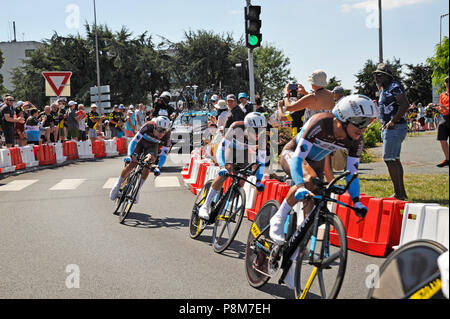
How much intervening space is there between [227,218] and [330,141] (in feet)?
7.95

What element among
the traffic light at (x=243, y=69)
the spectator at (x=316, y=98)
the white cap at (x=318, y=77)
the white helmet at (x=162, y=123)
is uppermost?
the traffic light at (x=243, y=69)

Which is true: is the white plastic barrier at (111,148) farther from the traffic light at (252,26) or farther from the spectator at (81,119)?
the traffic light at (252,26)

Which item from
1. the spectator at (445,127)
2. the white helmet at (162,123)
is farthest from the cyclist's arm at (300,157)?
the white helmet at (162,123)

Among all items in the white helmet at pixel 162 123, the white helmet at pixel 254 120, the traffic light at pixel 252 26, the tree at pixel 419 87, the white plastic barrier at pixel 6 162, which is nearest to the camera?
the white helmet at pixel 254 120

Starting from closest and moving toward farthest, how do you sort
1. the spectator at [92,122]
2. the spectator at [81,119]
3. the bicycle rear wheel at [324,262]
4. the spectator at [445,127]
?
the spectator at [445,127]
the bicycle rear wheel at [324,262]
the spectator at [81,119]
the spectator at [92,122]

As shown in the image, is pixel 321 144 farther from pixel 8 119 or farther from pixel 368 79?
pixel 368 79

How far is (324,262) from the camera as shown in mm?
4195

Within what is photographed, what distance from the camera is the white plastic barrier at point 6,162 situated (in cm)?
1731

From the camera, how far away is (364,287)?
519 cm

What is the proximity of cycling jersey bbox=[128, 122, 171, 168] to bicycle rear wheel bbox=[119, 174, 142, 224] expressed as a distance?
0.61 meters

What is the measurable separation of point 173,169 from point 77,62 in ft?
157

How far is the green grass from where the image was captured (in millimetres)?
8727

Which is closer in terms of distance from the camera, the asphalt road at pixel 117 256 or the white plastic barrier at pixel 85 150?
the asphalt road at pixel 117 256

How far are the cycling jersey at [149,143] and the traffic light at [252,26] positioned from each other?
4426 millimetres
